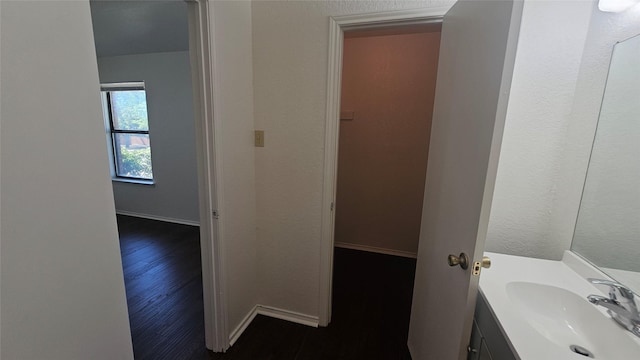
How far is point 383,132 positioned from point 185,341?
2.41m

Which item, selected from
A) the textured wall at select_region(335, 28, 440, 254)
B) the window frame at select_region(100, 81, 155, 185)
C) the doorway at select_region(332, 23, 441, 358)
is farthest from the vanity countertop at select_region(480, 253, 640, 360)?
the window frame at select_region(100, 81, 155, 185)

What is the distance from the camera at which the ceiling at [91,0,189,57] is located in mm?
2209

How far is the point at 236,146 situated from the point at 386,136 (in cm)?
172

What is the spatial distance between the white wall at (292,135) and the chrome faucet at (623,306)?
4.26 ft

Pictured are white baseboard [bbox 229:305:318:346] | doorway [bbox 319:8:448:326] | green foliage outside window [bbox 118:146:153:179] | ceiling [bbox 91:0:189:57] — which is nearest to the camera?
doorway [bbox 319:8:448:326]

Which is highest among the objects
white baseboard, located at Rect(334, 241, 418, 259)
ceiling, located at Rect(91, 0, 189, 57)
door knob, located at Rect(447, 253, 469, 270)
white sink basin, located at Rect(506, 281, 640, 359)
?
ceiling, located at Rect(91, 0, 189, 57)

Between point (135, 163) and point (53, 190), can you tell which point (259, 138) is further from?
point (135, 163)

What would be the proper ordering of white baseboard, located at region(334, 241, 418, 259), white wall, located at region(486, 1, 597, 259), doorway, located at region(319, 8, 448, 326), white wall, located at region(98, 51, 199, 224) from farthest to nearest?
white wall, located at region(98, 51, 199, 224) → white baseboard, located at region(334, 241, 418, 259) → doorway, located at region(319, 8, 448, 326) → white wall, located at region(486, 1, 597, 259)

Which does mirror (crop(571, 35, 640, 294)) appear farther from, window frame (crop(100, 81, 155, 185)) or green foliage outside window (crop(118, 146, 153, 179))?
green foliage outside window (crop(118, 146, 153, 179))

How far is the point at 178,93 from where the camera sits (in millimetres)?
3416

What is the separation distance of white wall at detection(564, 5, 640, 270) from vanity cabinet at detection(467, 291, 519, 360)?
51 cm

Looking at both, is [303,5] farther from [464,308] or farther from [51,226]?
[464,308]

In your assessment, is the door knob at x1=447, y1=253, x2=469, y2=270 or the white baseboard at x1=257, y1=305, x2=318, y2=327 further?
the white baseboard at x1=257, y1=305, x2=318, y2=327

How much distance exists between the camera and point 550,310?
106cm
